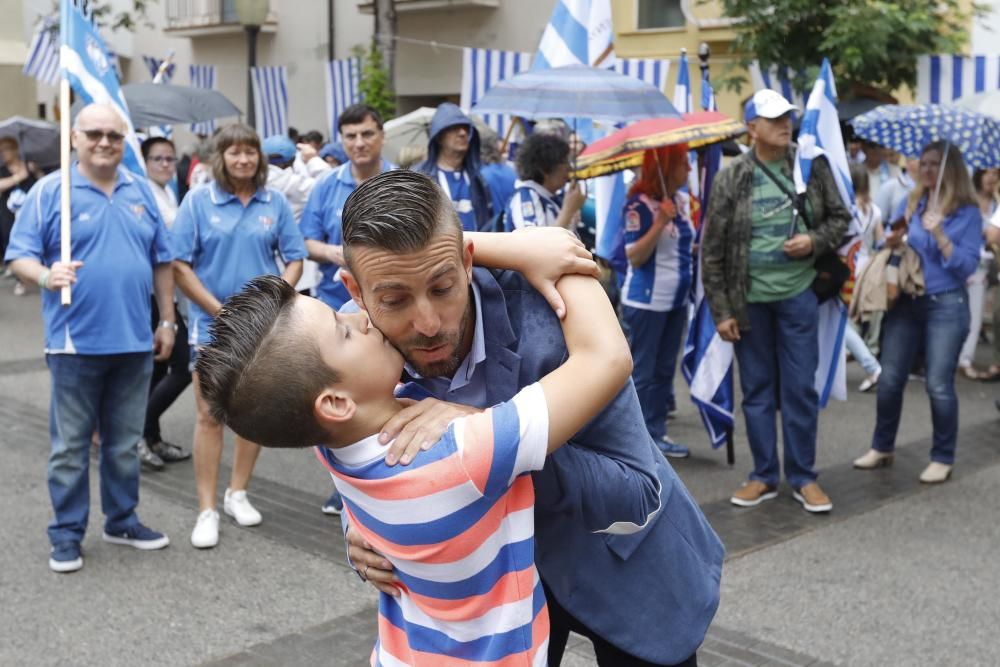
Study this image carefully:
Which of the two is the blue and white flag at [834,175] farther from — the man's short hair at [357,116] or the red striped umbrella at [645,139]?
the man's short hair at [357,116]

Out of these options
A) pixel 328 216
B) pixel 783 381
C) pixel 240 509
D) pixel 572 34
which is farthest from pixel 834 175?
pixel 240 509

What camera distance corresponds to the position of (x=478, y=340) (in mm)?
1909

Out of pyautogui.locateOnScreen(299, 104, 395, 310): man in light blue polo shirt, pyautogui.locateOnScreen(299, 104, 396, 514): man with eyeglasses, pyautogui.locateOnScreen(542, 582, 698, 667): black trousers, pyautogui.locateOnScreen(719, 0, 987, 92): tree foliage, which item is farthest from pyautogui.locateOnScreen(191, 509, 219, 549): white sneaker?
pyautogui.locateOnScreen(719, 0, 987, 92): tree foliage

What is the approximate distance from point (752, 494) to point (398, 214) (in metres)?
4.79

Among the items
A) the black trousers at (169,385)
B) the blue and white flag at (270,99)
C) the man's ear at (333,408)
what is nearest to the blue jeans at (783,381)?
the black trousers at (169,385)

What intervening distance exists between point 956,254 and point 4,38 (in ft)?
88.0

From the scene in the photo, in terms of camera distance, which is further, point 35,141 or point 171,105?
point 35,141

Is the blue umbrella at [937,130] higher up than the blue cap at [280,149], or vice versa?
the blue umbrella at [937,130]

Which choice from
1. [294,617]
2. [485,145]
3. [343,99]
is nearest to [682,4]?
[343,99]

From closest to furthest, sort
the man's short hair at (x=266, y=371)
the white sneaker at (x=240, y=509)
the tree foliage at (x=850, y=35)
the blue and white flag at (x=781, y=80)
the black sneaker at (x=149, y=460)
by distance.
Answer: the man's short hair at (x=266, y=371) → the white sneaker at (x=240, y=509) → the black sneaker at (x=149, y=460) → the tree foliage at (x=850, y=35) → the blue and white flag at (x=781, y=80)

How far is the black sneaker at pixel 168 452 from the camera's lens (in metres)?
7.18

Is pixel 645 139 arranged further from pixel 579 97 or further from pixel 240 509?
pixel 240 509

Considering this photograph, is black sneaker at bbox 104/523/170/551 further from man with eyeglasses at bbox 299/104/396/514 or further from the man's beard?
the man's beard

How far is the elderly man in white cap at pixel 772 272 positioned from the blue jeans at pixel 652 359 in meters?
0.95
